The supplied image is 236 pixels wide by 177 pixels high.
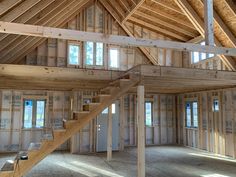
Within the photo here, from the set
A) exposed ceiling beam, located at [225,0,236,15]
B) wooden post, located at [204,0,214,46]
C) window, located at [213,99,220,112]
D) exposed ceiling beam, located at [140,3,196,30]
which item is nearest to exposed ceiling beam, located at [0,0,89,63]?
exposed ceiling beam, located at [140,3,196,30]

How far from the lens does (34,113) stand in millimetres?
10164

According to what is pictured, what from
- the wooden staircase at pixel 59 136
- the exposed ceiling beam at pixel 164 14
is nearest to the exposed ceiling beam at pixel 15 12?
the wooden staircase at pixel 59 136

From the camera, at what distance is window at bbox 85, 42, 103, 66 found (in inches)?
425

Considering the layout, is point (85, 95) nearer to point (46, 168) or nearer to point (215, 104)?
point (46, 168)

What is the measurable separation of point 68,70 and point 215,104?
661 centimetres

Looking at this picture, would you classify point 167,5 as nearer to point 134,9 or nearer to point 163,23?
point 134,9

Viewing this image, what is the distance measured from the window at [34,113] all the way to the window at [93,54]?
2812 millimetres

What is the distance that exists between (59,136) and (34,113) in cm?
604

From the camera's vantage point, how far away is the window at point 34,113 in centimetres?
1009

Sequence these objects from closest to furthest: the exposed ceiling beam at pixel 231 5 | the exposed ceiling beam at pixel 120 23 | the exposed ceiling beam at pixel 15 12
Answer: the exposed ceiling beam at pixel 15 12 < the exposed ceiling beam at pixel 231 5 < the exposed ceiling beam at pixel 120 23

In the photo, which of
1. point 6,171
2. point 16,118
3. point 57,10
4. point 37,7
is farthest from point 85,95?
point 6,171

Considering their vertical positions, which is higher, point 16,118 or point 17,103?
point 17,103

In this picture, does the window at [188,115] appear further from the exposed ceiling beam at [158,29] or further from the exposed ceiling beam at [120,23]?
the exposed ceiling beam at [158,29]

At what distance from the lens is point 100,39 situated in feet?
14.6
